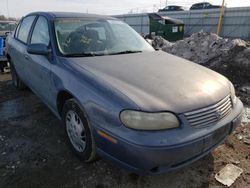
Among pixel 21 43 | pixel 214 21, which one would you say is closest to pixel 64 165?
pixel 21 43

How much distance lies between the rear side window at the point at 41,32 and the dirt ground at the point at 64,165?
1.26 metres

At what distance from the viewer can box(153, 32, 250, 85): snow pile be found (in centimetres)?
568

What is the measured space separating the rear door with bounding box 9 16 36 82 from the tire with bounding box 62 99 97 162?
1.65 meters

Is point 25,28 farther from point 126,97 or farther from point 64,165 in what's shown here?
point 126,97

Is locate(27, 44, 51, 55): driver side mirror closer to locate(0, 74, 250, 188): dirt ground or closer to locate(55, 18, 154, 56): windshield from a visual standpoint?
locate(55, 18, 154, 56): windshield

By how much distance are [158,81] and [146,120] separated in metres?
0.55

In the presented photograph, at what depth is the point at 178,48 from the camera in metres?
8.02

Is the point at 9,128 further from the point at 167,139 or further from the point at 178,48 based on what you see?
the point at 178,48

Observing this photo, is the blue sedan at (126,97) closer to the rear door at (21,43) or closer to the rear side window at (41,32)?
the rear side window at (41,32)

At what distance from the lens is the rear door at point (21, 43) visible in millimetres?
3854

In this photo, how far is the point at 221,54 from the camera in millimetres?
6637

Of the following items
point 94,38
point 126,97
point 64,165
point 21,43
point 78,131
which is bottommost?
point 64,165

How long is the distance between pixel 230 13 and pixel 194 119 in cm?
2176

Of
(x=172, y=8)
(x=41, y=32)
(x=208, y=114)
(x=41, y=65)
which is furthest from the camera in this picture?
(x=172, y=8)
